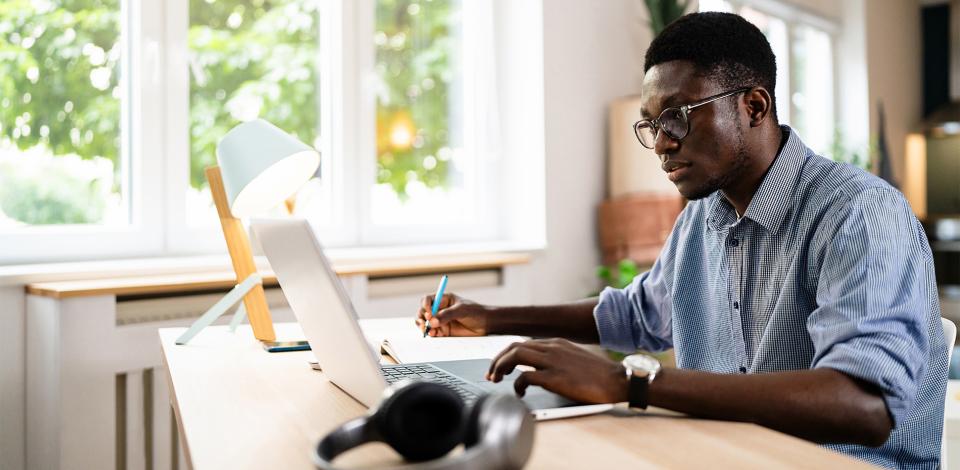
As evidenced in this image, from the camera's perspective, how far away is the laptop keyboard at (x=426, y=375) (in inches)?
41.6

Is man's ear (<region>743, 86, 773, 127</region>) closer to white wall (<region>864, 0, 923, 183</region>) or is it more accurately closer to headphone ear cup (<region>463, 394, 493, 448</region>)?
headphone ear cup (<region>463, 394, 493, 448</region>)

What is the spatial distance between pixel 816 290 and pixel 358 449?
2.39ft

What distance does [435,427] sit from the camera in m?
0.68

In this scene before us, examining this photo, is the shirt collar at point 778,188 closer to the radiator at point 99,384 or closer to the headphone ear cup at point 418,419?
the headphone ear cup at point 418,419

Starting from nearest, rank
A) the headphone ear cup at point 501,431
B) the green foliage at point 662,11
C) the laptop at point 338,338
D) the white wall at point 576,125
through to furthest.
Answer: the headphone ear cup at point 501,431 < the laptop at point 338,338 < the white wall at point 576,125 < the green foliage at point 662,11

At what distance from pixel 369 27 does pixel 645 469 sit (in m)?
2.50

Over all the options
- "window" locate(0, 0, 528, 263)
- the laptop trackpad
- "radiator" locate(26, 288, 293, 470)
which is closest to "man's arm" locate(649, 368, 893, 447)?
the laptop trackpad

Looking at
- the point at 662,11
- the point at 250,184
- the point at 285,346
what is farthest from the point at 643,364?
the point at 662,11

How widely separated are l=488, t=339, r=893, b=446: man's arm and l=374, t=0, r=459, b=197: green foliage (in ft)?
7.31

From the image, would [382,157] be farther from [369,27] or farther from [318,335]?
[318,335]

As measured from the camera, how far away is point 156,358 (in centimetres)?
213

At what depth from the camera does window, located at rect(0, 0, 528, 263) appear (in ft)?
7.54

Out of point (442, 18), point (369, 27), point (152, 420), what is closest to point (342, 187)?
point (369, 27)

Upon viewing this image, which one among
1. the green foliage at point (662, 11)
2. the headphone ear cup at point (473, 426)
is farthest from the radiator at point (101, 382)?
the green foliage at point (662, 11)
